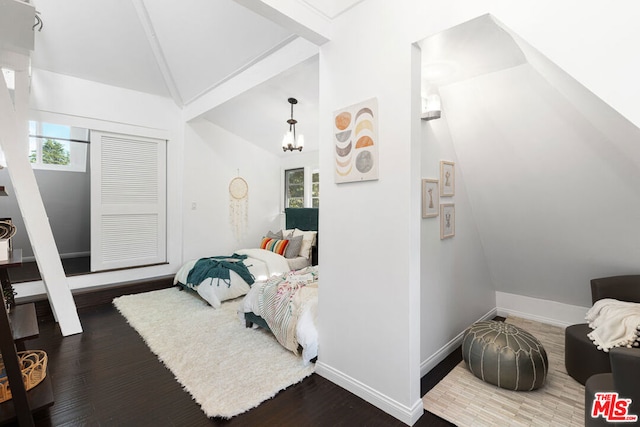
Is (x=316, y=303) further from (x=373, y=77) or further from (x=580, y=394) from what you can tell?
(x=580, y=394)

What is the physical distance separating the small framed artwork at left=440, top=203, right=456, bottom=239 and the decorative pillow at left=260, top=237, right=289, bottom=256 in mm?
2758

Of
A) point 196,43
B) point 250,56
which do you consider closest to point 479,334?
point 250,56

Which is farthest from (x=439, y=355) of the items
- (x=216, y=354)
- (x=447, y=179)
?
(x=216, y=354)

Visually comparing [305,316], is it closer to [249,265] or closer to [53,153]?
[249,265]

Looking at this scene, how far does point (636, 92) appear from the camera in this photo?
1106 millimetres

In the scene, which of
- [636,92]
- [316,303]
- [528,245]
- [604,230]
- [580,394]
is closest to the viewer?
[636,92]

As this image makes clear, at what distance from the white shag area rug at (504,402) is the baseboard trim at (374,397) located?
0.21 metres

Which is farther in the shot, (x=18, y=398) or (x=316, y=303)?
(x=316, y=303)

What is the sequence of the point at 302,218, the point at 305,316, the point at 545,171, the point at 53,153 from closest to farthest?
the point at 545,171, the point at 305,316, the point at 53,153, the point at 302,218

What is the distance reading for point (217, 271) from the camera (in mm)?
3686

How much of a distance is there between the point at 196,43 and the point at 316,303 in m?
3.27

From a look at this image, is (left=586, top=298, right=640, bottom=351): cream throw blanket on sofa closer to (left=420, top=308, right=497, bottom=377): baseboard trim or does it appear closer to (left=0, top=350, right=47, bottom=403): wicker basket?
(left=420, top=308, right=497, bottom=377): baseboard trim

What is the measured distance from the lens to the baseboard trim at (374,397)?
1746 mm

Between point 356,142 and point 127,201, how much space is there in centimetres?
387
